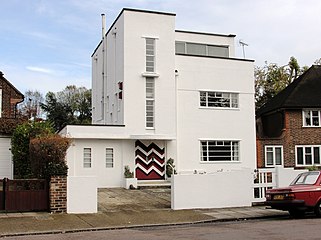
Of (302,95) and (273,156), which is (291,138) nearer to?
(273,156)

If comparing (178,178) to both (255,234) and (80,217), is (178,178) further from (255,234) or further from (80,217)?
(255,234)

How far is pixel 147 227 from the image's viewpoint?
49.3 feet

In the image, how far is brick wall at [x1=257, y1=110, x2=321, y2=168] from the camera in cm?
3247

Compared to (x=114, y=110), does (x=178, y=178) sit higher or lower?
lower

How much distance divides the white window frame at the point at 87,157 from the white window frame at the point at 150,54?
18.2 feet

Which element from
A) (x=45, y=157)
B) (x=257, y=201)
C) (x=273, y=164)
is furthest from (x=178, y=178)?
(x=273, y=164)

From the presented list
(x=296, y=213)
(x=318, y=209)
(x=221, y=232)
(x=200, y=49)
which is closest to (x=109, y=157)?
(x=200, y=49)

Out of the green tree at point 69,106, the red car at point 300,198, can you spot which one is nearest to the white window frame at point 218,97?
the red car at point 300,198

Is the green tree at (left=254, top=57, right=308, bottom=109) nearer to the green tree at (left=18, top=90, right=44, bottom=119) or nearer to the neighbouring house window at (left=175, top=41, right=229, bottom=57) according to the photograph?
the neighbouring house window at (left=175, top=41, right=229, bottom=57)

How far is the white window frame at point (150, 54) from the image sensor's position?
2811 centimetres

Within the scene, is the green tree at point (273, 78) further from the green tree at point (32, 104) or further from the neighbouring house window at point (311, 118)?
the green tree at point (32, 104)

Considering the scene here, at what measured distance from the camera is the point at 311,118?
33719 millimetres

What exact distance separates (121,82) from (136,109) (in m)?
1.75

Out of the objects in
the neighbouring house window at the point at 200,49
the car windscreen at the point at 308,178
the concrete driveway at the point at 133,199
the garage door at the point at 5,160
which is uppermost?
the neighbouring house window at the point at 200,49
